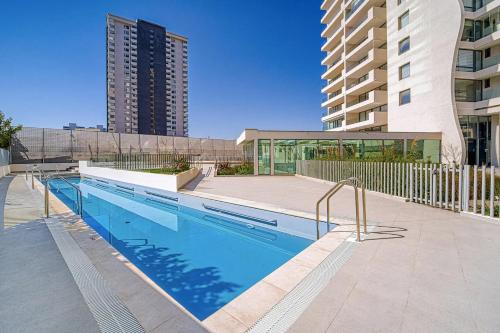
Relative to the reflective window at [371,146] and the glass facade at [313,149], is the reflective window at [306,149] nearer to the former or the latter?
the glass facade at [313,149]

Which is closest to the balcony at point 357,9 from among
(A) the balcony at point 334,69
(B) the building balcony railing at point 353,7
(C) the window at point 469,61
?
(B) the building balcony railing at point 353,7

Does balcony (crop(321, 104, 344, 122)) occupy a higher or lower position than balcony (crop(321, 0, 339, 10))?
lower

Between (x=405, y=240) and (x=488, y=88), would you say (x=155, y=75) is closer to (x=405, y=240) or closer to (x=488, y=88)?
(x=488, y=88)

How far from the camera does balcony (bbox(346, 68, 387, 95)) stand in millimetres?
26469

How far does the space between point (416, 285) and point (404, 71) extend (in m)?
26.2

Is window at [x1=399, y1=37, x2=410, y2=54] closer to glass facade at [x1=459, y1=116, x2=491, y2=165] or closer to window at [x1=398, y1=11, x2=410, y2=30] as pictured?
window at [x1=398, y1=11, x2=410, y2=30]

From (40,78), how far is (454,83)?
3179 centimetres

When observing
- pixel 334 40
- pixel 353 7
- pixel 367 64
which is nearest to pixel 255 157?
pixel 367 64

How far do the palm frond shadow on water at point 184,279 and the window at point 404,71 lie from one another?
2602 centimetres

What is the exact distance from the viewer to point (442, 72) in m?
19.6

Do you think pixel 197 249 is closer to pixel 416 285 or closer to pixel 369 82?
pixel 416 285

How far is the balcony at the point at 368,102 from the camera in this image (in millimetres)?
26475

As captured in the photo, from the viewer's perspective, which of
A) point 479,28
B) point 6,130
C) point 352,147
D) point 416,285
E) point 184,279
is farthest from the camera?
point 6,130

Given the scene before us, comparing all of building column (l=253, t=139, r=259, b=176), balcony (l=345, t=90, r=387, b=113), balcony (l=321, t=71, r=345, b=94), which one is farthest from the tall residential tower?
building column (l=253, t=139, r=259, b=176)
